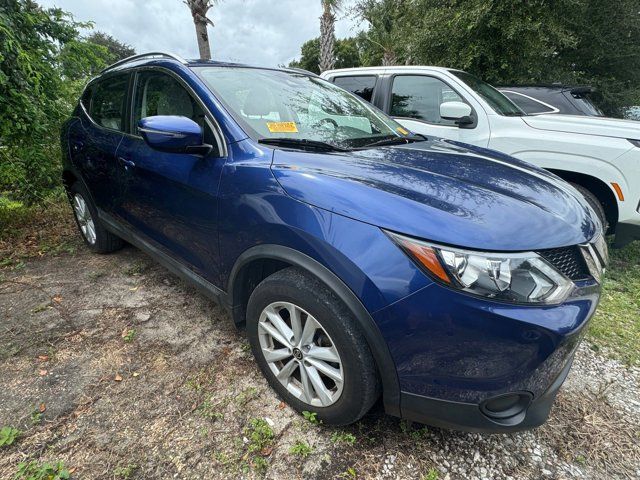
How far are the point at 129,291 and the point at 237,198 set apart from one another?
5.70 feet

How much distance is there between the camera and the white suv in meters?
3.37

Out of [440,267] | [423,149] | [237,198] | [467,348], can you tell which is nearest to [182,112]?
[237,198]

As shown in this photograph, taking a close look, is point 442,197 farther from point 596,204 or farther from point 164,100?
point 596,204

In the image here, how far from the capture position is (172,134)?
1924 mm

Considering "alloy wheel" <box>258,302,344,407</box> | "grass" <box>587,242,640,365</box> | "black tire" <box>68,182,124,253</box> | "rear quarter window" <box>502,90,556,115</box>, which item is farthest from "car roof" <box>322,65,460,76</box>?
"alloy wheel" <box>258,302,344,407</box>

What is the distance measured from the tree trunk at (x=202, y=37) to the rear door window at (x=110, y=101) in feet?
19.1

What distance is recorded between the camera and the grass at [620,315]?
254 centimetres

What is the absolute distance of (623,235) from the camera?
11.1 ft

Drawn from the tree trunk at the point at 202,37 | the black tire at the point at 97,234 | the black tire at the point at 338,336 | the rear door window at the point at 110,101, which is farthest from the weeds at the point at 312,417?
the tree trunk at the point at 202,37

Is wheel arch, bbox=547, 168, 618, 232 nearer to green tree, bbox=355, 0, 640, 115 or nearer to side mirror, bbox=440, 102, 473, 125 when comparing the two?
side mirror, bbox=440, 102, 473, 125

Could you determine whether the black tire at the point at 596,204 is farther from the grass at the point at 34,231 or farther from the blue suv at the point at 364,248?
the grass at the point at 34,231

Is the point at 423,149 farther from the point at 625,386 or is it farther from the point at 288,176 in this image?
the point at 625,386

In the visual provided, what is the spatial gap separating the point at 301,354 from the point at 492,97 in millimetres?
3992

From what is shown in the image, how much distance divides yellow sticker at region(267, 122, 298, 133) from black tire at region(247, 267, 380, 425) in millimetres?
799
